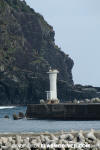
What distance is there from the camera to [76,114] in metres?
90.8

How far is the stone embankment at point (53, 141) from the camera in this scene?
43.1m

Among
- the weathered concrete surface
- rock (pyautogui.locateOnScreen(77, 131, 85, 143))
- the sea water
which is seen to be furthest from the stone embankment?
the weathered concrete surface

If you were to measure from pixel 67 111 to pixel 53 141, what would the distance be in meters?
47.8

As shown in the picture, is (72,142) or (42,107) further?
(42,107)

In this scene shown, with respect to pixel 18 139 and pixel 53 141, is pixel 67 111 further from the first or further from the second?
pixel 53 141

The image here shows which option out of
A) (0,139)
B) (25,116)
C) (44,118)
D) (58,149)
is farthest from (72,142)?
(25,116)

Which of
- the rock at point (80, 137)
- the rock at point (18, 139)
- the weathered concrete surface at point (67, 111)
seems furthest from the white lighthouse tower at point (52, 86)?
the rock at point (80, 137)

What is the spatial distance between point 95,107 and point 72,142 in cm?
4552

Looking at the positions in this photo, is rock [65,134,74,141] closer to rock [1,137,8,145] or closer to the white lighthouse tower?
rock [1,137,8,145]

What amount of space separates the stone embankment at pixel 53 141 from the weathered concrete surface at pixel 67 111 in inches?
1665

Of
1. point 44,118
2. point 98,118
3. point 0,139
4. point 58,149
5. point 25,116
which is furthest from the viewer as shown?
point 25,116

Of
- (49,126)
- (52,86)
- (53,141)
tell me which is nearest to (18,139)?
(53,141)

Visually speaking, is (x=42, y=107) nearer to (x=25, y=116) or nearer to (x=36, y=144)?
(x=25, y=116)

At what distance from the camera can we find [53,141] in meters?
44.2
